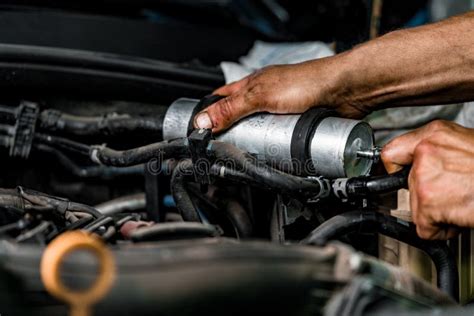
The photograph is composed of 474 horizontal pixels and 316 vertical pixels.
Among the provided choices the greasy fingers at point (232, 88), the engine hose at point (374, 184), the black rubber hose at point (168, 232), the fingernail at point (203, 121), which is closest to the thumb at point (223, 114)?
the fingernail at point (203, 121)

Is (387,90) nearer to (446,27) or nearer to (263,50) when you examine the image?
(446,27)

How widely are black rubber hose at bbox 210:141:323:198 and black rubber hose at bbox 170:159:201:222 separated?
7 cm

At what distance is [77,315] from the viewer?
0.56 meters

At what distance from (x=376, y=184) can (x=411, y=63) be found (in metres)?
0.34

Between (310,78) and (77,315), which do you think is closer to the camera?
(77,315)

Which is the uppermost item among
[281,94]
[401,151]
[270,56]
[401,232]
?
[270,56]

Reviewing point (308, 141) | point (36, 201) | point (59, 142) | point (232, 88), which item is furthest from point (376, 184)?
point (59, 142)

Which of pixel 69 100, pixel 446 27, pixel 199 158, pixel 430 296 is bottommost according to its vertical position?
pixel 430 296

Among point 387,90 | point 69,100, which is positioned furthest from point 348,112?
point 69,100

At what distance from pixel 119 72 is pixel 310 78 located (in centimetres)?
41

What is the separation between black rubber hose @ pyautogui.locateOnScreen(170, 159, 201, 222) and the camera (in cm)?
110

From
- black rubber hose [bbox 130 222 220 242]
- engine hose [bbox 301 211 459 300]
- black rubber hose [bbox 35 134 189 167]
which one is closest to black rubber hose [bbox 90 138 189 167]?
black rubber hose [bbox 35 134 189 167]

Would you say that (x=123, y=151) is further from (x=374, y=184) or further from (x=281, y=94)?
(x=374, y=184)

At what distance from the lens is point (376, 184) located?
3.30 ft
